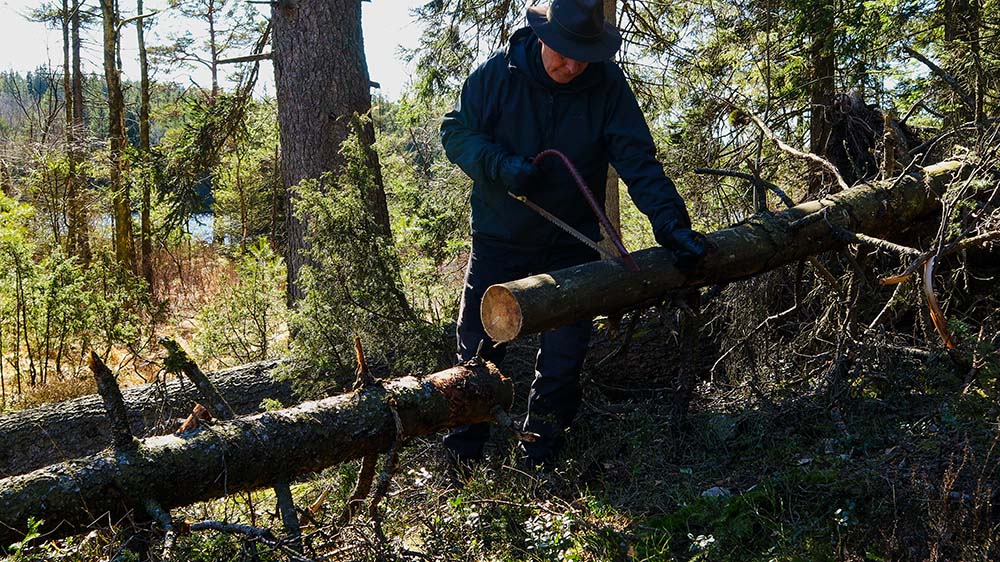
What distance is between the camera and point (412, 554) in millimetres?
3145

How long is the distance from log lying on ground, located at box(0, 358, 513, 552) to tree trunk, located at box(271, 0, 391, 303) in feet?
10.3

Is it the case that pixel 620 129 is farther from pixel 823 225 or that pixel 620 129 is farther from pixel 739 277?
pixel 823 225

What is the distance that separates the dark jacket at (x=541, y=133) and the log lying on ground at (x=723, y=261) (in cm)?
46

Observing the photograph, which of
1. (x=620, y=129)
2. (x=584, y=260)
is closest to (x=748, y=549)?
(x=584, y=260)

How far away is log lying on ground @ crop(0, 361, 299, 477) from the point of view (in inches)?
203

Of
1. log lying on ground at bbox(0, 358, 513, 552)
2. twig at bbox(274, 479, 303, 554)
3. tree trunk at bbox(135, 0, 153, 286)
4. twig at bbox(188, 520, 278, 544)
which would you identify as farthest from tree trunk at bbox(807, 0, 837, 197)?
tree trunk at bbox(135, 0, 153, 286)

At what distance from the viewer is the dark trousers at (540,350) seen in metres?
4.33

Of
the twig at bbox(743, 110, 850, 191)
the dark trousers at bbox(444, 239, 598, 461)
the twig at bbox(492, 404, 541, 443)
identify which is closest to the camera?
the twig at bbox(492, 404, 541, 443)

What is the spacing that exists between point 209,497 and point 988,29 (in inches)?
196

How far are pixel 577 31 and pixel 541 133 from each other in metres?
0.58

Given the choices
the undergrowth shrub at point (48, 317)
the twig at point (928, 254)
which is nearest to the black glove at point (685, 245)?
the twig at point (928, 254)

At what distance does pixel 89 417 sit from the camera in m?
5.33

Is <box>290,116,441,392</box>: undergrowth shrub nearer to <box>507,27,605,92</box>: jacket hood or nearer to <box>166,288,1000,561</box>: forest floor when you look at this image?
<box>166,288,1000,561</box>: forest floor

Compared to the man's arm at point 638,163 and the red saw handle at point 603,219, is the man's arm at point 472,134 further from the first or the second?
the man's arm at point 638,163
